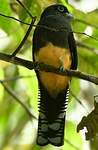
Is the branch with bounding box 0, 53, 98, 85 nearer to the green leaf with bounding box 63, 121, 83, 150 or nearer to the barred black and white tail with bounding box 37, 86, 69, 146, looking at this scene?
the barred black and white tail with bounding box 37, 86, 69, 146

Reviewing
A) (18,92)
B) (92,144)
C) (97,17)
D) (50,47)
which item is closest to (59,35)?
(50,47)

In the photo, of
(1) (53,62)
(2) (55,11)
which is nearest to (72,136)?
(1) (53,62)

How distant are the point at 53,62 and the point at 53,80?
0.77 ft

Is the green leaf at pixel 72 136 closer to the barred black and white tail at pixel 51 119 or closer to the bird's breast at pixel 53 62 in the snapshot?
the barred black and white tail at pixel 51 119

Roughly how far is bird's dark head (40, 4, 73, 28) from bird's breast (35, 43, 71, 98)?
0.26 m

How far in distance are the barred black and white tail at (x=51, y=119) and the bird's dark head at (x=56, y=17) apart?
620 millimetres

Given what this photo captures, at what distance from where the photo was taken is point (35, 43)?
11.7 feet

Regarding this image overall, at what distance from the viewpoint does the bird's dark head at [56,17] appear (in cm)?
359

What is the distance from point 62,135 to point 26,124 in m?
1.60

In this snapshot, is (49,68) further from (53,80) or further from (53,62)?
(53,80)

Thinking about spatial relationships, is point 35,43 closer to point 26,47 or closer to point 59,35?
point 59,35

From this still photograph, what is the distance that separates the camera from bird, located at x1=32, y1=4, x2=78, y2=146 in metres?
3.35

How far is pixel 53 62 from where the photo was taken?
3348 mm

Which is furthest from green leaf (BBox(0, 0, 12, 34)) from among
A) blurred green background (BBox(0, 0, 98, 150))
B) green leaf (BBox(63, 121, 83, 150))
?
green leaf (BBox(63, 121, 83, 150))
